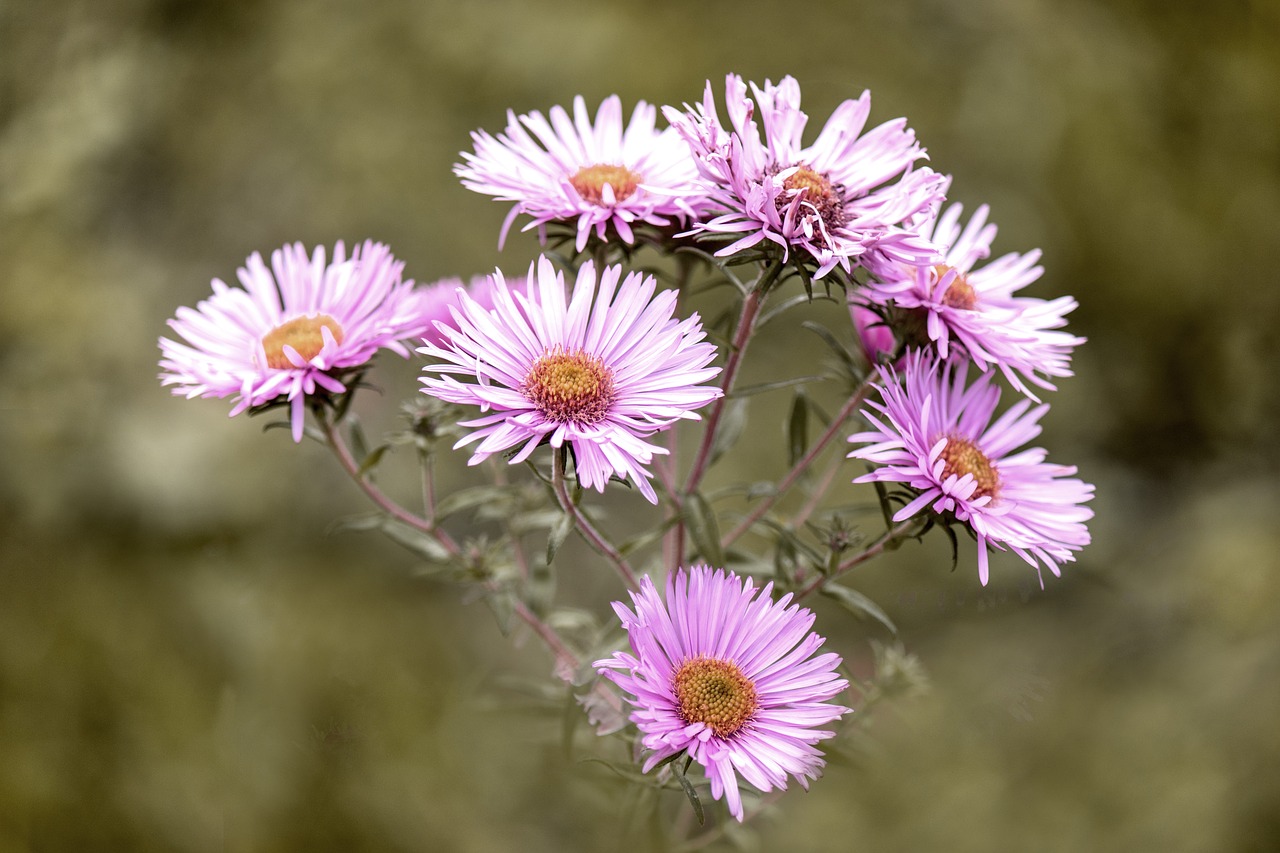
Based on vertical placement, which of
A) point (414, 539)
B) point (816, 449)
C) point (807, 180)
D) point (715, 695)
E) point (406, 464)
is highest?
point (406, 464)

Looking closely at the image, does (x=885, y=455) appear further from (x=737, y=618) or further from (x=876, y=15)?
(x=876, y=15)

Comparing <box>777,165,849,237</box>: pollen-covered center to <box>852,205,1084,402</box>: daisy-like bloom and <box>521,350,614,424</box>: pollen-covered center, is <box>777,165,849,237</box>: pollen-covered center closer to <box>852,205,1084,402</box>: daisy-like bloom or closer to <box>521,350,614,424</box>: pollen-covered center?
<box>852,205,1084,402</box>: daisy-like bloom

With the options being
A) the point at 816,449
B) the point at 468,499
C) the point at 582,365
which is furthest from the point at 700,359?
the point at 468,499

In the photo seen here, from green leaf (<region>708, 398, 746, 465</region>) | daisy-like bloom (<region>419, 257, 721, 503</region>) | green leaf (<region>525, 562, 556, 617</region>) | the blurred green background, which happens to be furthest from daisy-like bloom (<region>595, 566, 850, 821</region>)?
the blurred green background

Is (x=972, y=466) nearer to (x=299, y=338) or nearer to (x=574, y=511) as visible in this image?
(x=574, y=511)

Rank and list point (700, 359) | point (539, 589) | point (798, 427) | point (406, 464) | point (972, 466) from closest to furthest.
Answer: point (700, 359), point (972, 466), point (798, 427), point (539, 589), point (406, 464)
